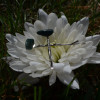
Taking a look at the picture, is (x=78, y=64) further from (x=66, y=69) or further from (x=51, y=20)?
(x=51, y=20)

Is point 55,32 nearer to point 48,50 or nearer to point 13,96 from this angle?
point 48,50

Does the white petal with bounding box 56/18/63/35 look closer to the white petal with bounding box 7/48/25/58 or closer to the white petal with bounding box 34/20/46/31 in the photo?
the white petal with bounding box 34/20/46/31

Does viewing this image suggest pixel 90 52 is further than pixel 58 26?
No

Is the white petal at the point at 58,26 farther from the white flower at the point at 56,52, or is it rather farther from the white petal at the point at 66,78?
the white petal at the point at 66,78

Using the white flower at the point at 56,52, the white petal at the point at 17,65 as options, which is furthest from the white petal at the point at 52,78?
the white petal at the point at 17,65

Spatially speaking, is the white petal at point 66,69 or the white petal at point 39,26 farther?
the white petal at point 39,26

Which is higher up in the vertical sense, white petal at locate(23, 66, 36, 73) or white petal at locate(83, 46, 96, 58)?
white petal at locate(83, 46, 96, 58)

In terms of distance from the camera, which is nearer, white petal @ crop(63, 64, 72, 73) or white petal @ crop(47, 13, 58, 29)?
white petal @ crop(63, 64, 72, 73)

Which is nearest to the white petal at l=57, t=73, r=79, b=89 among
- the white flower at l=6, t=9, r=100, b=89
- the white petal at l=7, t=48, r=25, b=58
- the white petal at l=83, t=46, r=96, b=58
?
the white flower at l=6, t=9, r=100, b=89

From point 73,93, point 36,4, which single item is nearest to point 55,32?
point 73,93

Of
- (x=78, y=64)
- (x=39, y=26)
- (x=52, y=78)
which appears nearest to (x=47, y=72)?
(x=52, y=78)
